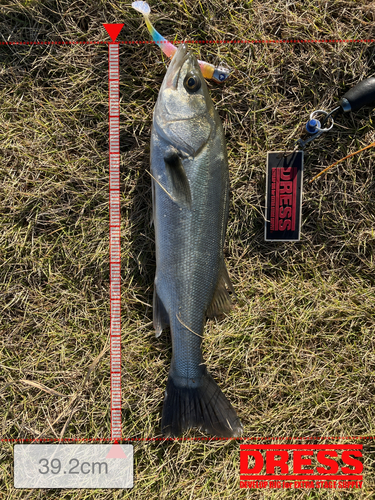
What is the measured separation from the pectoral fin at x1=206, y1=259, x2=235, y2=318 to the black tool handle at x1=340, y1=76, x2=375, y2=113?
1461mm

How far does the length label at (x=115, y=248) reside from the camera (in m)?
2.29

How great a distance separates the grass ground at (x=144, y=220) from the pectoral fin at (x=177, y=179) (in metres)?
0.44

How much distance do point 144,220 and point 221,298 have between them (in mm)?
816

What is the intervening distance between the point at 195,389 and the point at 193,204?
1.25 meters

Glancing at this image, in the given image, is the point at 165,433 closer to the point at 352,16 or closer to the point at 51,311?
the point at 51,311

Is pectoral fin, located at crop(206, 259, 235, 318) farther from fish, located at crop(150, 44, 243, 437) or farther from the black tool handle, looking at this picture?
the black tool handle

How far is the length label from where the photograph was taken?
2.29 meters

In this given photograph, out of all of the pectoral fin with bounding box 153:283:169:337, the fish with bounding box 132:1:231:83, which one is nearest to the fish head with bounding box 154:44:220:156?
the fish with bounding box 132:1:231:83

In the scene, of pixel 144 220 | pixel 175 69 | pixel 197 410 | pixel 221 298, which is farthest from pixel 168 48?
pixel 197 410

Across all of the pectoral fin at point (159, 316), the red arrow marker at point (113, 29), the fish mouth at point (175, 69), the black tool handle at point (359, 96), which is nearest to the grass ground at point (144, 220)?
the red arrow marker at point (113, 29)

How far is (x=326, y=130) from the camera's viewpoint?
7.28 feet

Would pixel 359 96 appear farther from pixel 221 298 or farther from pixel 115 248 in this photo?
pixel 115 248

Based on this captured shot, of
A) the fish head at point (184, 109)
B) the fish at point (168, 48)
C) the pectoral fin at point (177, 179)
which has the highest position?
the fish at point (168, 48)

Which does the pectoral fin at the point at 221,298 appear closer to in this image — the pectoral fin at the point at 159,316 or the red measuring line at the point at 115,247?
the pectoral fin at the point at 159,316
